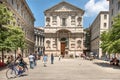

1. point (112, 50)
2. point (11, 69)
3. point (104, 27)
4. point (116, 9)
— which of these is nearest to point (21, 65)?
point (11, 69)

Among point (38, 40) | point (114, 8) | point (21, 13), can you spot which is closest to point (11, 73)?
point (114, 8)

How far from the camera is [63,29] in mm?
75312

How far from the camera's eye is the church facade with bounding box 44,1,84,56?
74.8 metres

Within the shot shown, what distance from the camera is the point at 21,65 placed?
1661 centimetres

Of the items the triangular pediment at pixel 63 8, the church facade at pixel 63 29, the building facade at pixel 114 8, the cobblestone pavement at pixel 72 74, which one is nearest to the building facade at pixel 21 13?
the church facade at pixel 63 29

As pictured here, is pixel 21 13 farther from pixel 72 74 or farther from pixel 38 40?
pixel 38 40

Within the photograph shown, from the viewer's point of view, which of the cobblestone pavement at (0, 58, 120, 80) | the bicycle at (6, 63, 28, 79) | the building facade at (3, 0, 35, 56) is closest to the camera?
the cobblestone pavement at (0, 58, 120, 80)

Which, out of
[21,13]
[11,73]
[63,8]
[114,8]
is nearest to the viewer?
[11,73]

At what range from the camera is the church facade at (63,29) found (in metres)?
74.8

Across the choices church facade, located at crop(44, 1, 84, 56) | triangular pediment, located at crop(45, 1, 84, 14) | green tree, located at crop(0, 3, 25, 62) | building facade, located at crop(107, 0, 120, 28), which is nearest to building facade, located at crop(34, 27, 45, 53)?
church facade, located at crop(44, 1, 84, 56)

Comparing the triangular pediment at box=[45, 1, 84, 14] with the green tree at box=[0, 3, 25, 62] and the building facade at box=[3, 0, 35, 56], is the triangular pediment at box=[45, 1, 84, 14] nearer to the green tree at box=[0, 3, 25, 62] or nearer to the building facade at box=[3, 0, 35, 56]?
the building facade at box=[3, 0, 35, 56]

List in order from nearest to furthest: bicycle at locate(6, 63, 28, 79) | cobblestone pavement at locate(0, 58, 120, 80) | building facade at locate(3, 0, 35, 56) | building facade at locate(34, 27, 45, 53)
A: 1. cobblestone pavement at locate(0, 58, 120, 80)
2. bicycle at locate(6, 63, 28, 79)
3. building facade at locate(3, 0, 35, 56)
4. building facade at locate(34, 27, 45, 53)

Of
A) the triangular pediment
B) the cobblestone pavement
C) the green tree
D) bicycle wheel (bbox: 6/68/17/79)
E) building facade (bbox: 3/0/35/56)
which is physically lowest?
the cobblestone pavement

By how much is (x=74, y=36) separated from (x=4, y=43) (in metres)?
54.0
